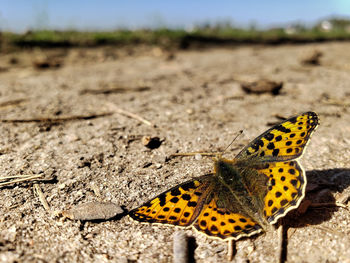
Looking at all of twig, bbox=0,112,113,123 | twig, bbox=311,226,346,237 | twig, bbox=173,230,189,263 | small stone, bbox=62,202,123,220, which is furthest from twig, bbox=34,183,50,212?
twig, bbox=311,226,346,237

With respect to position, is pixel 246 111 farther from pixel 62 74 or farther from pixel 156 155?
pixel 62 74

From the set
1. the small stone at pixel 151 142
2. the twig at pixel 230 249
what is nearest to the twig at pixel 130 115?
the small stone at pixel 151 142

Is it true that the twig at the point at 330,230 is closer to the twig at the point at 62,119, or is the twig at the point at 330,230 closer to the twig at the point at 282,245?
the twig at the point at 282,245

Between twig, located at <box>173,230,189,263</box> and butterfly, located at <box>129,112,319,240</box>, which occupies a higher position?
butterfly, located at <box>129,112,319,240</box>

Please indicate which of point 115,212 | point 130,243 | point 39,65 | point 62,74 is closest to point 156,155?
point 115,212

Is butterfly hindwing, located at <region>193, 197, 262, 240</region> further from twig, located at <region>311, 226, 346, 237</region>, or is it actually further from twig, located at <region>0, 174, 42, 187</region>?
twig, located at <region>0, 174, 42, 187</region>
